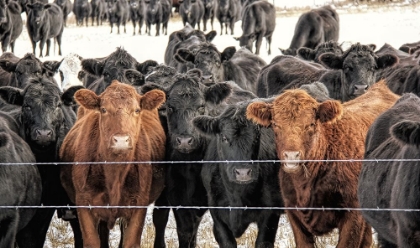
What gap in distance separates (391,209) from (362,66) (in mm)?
5183

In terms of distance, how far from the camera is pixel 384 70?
11055 millimetres

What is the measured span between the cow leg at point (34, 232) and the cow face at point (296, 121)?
216 cm

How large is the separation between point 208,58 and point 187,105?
467 cm

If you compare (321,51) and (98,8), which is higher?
(321,51)

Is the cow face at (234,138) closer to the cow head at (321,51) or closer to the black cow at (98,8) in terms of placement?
the cow head at (321,51)

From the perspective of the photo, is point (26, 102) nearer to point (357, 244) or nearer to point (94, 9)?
point (357, 244)

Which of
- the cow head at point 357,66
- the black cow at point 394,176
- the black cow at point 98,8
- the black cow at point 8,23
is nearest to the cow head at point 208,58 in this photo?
the cow head at point 357,66

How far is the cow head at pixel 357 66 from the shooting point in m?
10.6

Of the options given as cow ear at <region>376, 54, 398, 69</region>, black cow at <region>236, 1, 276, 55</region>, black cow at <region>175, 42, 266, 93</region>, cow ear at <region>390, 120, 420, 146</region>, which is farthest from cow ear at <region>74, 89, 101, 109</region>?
black cow at <region>236, 1, 276, 55</region>

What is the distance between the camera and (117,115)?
7.10m

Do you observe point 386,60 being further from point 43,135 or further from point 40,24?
point 40,24

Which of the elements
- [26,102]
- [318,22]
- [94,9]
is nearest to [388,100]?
[26,102]

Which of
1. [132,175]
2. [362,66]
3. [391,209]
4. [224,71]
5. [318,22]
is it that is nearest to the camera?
[391,209]

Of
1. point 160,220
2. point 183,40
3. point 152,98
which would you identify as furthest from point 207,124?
point 183,40
